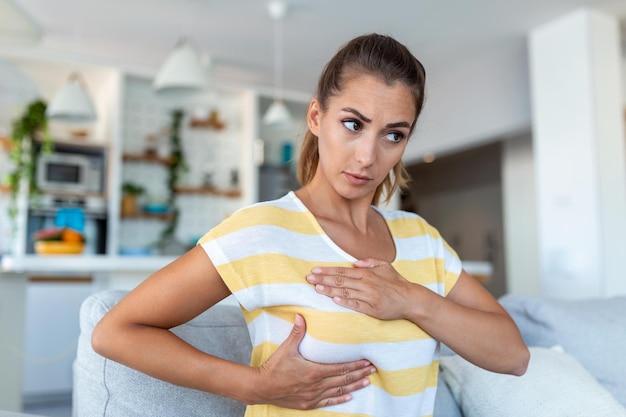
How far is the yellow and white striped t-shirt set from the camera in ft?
3.10

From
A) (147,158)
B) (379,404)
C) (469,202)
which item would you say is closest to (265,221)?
(379,404)

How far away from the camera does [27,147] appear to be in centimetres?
515

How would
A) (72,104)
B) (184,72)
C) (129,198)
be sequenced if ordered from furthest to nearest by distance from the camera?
(129,198) → (72,104) → (184,72)

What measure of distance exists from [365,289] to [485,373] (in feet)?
2.05

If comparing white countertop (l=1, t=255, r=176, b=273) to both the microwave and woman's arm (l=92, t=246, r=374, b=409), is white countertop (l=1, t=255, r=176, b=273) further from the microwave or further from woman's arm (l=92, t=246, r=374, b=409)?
woman's arm (l=92, t=246, r=374, b=409)

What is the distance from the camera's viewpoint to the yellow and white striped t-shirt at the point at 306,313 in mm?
945

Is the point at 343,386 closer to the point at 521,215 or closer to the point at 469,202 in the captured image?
the point at 521,215

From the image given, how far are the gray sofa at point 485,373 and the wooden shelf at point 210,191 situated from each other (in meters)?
4.47

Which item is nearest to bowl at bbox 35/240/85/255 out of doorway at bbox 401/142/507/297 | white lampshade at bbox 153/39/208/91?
white lampshade at bbox 153/39/208/91

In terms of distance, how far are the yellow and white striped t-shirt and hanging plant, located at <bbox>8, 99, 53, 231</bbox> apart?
183 inches

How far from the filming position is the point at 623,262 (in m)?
4.60

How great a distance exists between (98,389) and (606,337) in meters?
1.45

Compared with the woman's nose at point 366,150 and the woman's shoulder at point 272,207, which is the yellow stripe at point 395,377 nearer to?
the woman's shoulder at point 272,207

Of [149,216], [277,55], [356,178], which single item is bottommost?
[356,178]
